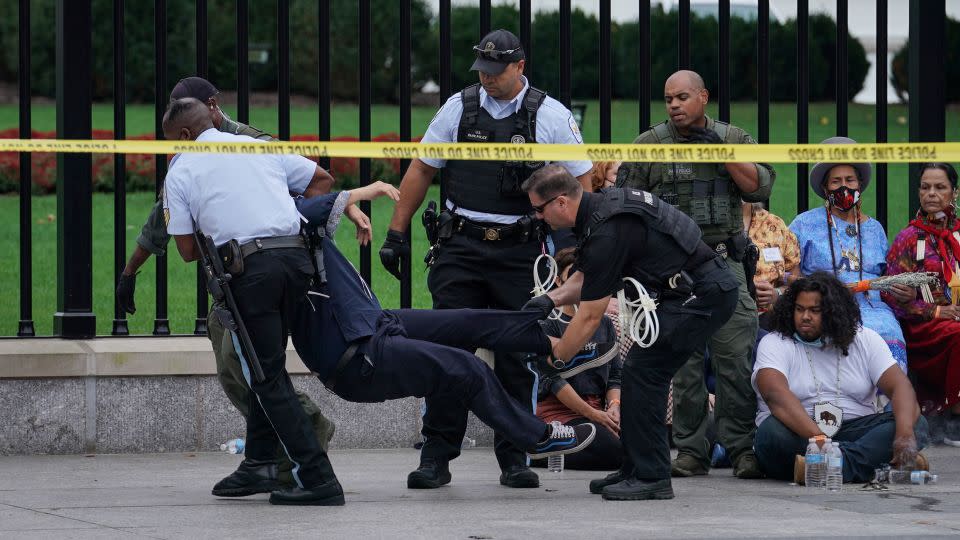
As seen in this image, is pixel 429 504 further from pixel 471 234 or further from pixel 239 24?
pixel 239 24

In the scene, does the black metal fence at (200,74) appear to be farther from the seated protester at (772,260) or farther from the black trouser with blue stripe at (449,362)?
the black trouser with blue stripe at (449,362)

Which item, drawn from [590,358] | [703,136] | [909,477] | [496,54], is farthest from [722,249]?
[496,54]

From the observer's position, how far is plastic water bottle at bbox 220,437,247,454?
25.6 feet

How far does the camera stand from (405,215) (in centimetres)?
732

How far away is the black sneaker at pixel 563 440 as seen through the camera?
6590 mm

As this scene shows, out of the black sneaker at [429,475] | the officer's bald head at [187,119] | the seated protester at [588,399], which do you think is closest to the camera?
the officer's bald head at [187,119]

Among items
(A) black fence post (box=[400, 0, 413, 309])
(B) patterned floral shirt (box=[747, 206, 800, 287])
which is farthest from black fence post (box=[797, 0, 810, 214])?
(A) black fence post (box=[400, 0, 413, 309])

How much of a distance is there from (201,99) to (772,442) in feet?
10.2

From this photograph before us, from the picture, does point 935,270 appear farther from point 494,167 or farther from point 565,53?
point 494,167

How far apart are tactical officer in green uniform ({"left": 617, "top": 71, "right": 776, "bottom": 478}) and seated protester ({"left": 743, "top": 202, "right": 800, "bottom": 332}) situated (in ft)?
2.15

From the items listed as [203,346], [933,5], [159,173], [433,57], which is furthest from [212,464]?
[433,57]

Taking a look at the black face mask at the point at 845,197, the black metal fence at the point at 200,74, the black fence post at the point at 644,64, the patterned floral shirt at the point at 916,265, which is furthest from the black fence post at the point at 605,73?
the patterned floral shirt at the point at 916,265

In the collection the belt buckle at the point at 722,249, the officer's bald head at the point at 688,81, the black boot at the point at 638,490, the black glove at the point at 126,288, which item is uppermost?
the officer's bald head at the point at 688,81

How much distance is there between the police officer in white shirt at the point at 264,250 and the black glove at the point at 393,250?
3.00ft
